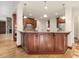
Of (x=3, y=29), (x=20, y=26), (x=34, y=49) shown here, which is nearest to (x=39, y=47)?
(x=34, y=49)

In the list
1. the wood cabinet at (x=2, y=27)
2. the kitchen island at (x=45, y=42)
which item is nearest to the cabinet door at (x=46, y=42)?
the kitchen island at (x=45, y=42)

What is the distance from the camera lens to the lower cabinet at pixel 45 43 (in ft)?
18.0

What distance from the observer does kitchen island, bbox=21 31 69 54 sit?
5.47m

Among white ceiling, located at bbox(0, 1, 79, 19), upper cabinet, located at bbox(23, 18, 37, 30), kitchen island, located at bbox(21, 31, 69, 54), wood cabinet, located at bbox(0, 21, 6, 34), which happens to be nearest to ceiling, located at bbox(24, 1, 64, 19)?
white ceiling, located at bbox(0, 1, 79, 19)

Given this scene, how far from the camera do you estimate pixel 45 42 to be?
5.52 metres

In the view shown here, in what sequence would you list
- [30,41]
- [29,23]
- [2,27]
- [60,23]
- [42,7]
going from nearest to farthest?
[30,41], [42,7], [60,23], [29,23], [2,27]

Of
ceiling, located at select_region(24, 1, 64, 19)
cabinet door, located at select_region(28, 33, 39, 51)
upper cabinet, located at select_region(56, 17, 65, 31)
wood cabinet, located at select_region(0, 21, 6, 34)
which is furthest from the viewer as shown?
wood cabinet, located at select_region(0, 21, 6, 34)

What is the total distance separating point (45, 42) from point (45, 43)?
0.04 metres

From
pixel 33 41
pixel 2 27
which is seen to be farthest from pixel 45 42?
pixel 2 27

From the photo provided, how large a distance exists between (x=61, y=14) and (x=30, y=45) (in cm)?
299

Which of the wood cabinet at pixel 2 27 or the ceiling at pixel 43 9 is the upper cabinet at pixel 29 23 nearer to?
the ceiling at pixel 43 9

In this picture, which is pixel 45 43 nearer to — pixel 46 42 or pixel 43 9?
pixel 46 42

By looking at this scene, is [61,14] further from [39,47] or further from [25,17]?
[39,47]

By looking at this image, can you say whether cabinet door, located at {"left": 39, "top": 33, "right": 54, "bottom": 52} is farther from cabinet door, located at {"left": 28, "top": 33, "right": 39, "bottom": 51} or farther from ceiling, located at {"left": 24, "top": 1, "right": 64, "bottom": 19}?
ceiling, located at {"left": 24, "top": 1, "right": 64, "bottom": 19}
